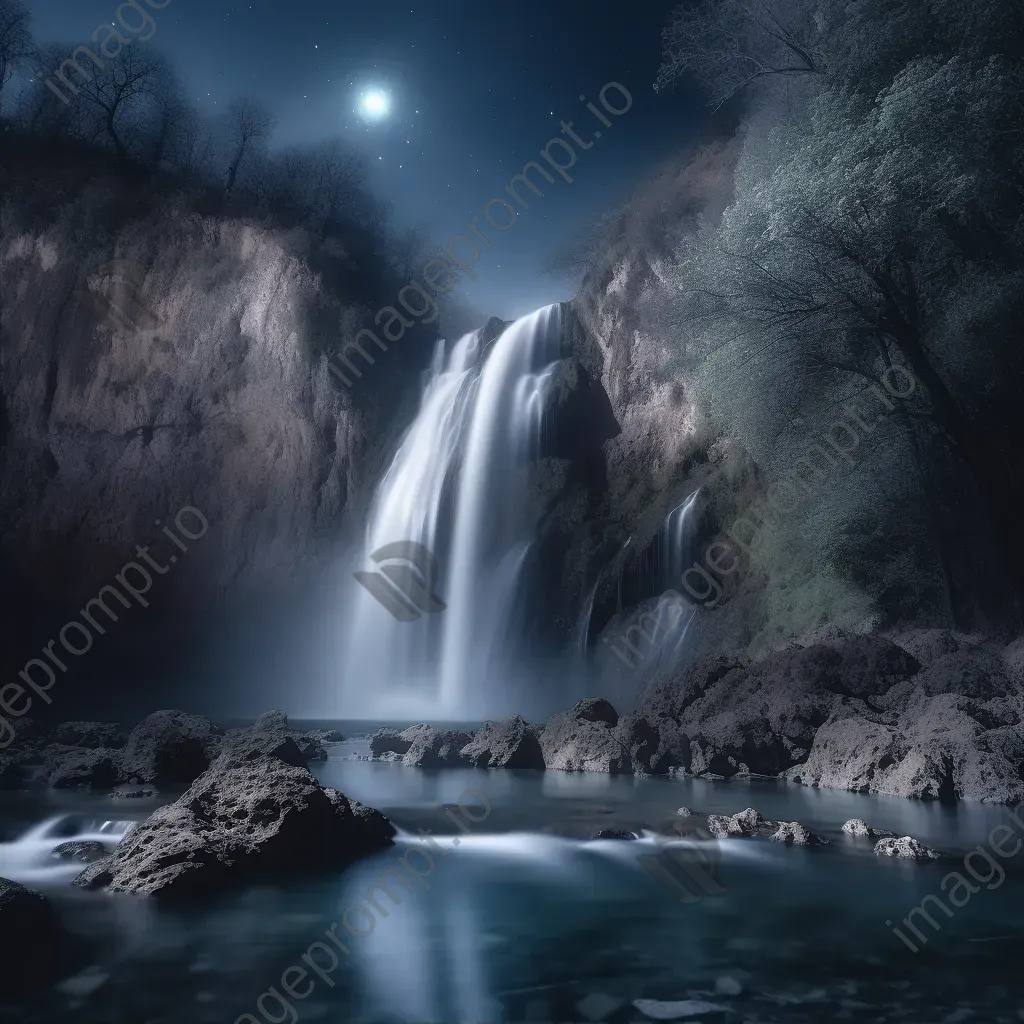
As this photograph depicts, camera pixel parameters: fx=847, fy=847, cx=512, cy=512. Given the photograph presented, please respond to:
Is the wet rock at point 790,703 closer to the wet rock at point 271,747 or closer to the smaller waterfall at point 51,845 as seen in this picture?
the wet rock at point 271,747

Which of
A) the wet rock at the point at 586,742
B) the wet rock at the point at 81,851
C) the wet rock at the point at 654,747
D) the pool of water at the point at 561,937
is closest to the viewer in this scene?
the pool of water at the point at 561,937

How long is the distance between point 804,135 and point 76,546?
3005 centimetres

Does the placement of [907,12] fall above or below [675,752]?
above

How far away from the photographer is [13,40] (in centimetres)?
3547

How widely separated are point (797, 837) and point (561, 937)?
3212mm

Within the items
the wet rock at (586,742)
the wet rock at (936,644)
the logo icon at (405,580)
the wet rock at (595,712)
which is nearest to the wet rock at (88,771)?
the wet rock at (586,742)

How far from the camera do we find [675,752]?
12883 mm

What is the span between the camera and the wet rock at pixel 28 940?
13.4 feet

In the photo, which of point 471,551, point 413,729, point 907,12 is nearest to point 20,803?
point 413,729

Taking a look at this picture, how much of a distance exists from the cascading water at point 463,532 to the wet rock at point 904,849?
62.7 feet

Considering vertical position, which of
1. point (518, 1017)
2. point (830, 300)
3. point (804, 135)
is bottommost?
point (518, 1017)

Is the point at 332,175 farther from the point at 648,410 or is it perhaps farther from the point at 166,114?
the point at 648,410

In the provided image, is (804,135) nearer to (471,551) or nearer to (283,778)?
(283,778)

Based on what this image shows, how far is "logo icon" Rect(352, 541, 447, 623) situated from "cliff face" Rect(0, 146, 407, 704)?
13.8 feet
